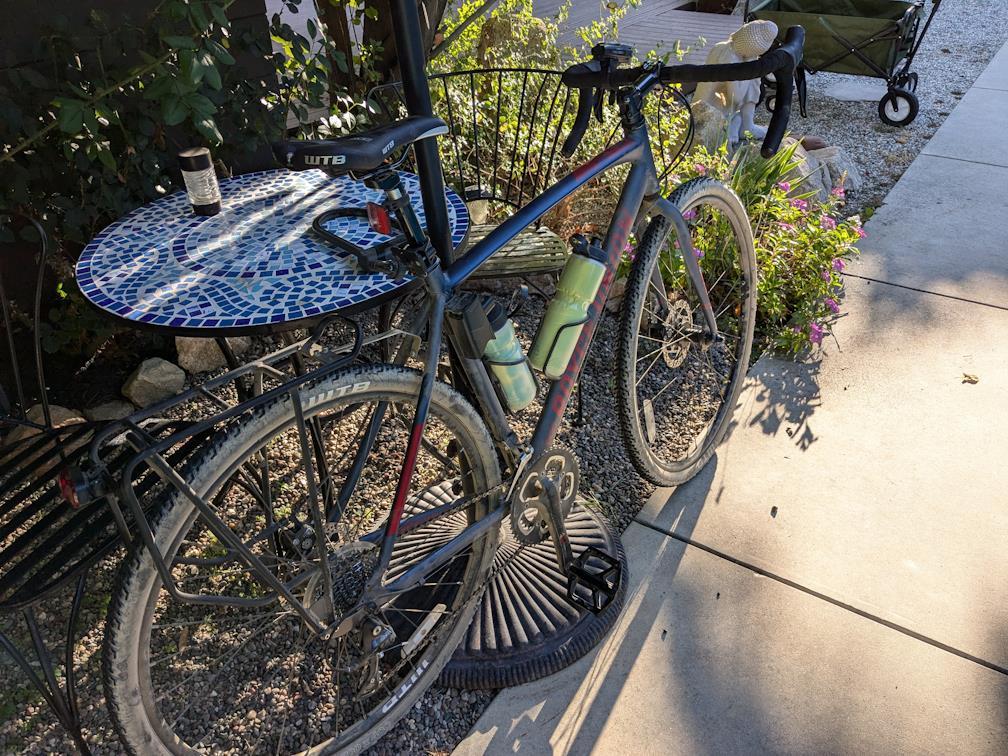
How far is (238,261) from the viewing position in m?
1.58

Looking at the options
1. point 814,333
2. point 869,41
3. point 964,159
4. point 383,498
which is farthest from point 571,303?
point 869,41

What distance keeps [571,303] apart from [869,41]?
4.37 metres

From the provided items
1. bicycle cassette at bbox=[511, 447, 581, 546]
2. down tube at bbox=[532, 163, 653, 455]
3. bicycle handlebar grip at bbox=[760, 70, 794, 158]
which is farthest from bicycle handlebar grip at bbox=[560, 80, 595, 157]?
bicycle cassette at bbox=[511, 447, 581, 546]

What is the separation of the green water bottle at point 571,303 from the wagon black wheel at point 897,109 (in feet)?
14.5

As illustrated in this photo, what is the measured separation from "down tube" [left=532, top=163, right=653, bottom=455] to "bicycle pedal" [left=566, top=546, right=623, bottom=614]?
1.13ft

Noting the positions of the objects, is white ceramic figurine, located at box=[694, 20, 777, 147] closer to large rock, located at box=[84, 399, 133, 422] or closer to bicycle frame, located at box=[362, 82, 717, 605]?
bicycle frame, located at box=[362, 82, 717, 605]

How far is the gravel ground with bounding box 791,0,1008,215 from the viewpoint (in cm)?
457

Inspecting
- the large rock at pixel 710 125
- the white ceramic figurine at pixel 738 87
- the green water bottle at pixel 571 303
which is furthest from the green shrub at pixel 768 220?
the green water bottle at pixel 571 303

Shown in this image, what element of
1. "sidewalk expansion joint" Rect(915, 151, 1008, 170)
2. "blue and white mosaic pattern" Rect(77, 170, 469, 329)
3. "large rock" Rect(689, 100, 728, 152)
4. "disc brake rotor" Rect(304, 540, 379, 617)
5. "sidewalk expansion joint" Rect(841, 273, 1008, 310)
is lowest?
"sidewalk expansion joint" Rect(915, 151, 1008, 170)

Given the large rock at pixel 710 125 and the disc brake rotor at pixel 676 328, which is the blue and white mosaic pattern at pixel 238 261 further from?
the large rock at pixel 710 125

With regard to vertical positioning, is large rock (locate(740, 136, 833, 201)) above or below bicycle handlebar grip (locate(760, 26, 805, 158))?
below

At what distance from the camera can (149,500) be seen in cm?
152

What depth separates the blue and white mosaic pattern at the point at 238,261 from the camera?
142 cm

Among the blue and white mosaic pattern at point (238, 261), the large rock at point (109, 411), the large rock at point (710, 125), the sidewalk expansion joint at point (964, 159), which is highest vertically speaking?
the blue and white mosaic pattern at point (238, 261)
